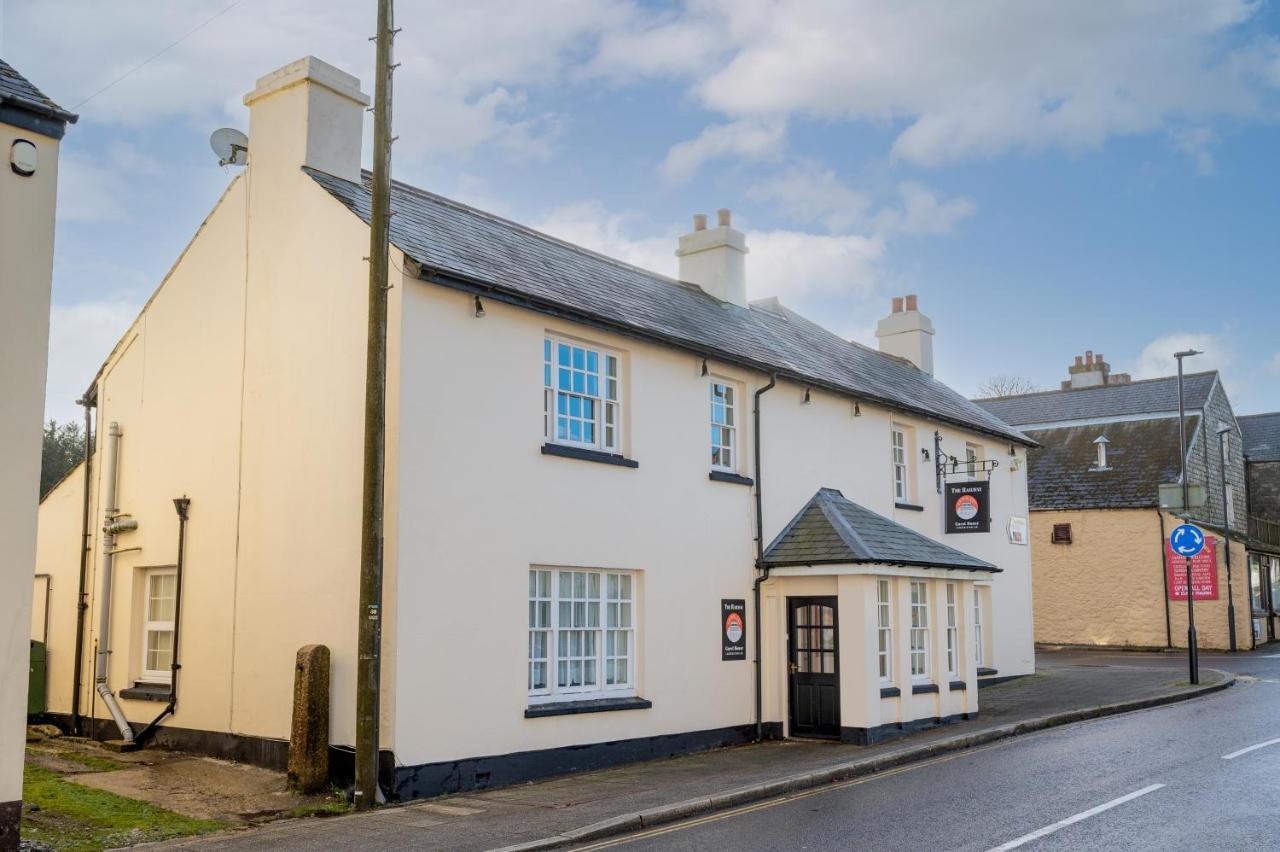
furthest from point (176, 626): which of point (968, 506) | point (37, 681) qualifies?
point (968, 506)

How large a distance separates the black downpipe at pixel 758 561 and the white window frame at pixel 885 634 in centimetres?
177

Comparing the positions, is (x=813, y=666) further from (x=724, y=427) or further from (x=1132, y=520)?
(x=1132, y=520)

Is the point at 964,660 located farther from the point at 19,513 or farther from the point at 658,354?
the point at 19,513

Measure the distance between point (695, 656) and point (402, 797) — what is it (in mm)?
5434

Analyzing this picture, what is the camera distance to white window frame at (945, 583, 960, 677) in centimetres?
1877

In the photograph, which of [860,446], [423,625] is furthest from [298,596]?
[860,446]

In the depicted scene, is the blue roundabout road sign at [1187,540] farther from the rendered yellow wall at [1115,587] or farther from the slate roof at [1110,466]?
the rendered yellow wall at [1115,587]

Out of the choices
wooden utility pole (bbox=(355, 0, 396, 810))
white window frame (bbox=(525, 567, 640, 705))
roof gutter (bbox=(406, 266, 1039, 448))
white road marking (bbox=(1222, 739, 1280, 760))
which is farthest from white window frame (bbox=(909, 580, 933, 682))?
wooden utility pole (bbox=(355, 0, 396, 810))

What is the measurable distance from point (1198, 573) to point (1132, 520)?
2.43 meters

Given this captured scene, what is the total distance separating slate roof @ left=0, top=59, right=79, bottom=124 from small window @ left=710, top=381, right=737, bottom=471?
32.3 ft

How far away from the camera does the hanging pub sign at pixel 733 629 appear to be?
54.4 ft

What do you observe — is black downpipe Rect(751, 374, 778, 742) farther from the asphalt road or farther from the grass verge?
the grass verge

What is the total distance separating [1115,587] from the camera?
34906 millimetres

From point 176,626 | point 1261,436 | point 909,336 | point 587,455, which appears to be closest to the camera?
point 587,455
